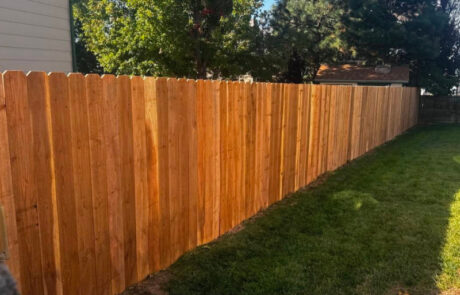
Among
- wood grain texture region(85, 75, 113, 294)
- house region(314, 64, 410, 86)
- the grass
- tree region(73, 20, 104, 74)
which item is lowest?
the grass

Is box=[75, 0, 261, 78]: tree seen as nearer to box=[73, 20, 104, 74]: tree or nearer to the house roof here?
the house roof

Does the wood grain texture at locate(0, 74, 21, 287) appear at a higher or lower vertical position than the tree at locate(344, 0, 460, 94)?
A: lower

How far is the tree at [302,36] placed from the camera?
22109 millimetres

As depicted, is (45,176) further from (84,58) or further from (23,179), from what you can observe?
(84,58)

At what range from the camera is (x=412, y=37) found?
2112 centimetres

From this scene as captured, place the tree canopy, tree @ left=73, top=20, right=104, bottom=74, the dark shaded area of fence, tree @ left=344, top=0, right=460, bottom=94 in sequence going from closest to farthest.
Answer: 1. the tree canopy
2. tree @ left=344, top=0, right=460, bottom=94
3. the dark shaded area of fence
4. tree @ left=73, top=20, right=104, bottom=74

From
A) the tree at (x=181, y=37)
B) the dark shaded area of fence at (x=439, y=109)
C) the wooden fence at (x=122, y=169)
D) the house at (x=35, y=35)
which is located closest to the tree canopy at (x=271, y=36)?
the tree at (x=181, y=37)

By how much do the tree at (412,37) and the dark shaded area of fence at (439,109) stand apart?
50 centimetres

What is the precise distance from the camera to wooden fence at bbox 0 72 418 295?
2.38 m

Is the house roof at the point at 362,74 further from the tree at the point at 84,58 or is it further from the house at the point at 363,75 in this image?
the tree at the point at 84,58

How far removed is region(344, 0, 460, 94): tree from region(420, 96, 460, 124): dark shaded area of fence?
50 centimetres

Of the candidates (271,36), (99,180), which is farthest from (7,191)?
(271,36)

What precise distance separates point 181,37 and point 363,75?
1198 centimetres

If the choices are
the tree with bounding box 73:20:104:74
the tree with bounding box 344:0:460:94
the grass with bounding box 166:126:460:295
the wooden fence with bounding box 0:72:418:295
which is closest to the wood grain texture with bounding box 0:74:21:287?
the wooden fence with bounding box 0:72:418:295
